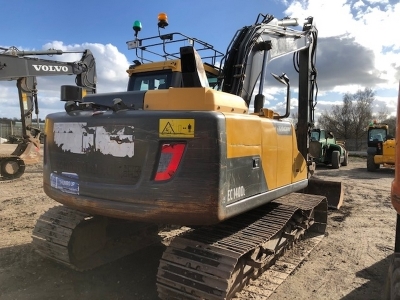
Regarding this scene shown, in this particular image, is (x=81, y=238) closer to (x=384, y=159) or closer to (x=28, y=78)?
(x=28, y=78)

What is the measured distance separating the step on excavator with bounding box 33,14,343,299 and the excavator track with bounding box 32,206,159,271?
0.01 metres

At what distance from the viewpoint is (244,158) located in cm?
295

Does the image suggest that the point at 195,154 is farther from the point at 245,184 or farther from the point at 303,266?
the point at 303,266

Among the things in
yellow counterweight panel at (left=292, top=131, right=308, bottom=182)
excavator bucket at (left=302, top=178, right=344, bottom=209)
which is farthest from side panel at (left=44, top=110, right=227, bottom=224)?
excavator bucket at (left=302, top=178, right=344, bottom=209)

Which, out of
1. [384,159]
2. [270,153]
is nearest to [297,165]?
[270,153]

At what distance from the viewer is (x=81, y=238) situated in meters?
4.00

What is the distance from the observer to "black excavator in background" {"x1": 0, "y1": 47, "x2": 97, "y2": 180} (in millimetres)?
10959

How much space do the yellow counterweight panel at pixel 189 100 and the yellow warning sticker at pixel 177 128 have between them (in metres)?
0.16

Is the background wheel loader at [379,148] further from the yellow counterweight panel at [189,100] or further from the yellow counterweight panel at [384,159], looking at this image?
the yellow counterweight panel at [189,100]

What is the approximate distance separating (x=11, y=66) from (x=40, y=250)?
29.1 feet

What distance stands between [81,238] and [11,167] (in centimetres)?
811

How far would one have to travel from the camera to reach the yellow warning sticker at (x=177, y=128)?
2627mm

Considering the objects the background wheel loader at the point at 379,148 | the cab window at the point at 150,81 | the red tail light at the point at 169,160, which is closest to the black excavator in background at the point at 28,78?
the cab window at the point at 150,81

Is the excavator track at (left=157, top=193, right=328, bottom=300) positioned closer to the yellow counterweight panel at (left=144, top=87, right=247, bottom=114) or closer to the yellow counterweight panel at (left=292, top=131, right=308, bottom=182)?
the yellow counterweight panel at (left=292, top=131, right=308, bottom=182)
